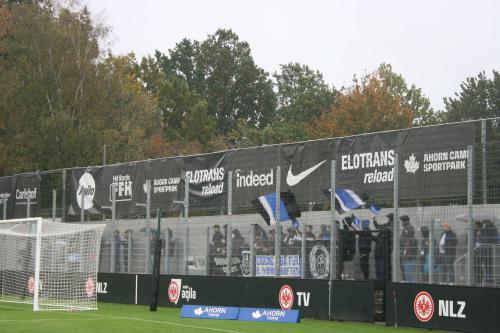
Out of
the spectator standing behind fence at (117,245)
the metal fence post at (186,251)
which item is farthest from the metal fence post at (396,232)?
the spectator standing behind fence at (117,245)

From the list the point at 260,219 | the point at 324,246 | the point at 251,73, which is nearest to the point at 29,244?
the point at 260,219

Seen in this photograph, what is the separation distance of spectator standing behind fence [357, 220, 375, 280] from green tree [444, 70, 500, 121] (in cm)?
4963

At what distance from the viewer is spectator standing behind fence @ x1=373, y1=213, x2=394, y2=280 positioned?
61.9 feet

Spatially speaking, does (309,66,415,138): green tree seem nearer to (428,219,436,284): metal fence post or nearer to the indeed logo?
the indeed logo

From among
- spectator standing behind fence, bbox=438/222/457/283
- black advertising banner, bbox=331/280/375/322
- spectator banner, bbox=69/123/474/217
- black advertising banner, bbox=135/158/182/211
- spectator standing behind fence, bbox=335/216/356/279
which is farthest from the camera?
black advertising banner, bbox=135/158/182/211

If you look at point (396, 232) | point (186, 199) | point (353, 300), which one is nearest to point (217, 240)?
point (186, 199)

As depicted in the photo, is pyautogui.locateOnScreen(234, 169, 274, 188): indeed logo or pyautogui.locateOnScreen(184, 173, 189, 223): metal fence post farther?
pyautogui.locateOnScreen(184, 173, 189, 223): metal fence post

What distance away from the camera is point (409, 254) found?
60.2 ft

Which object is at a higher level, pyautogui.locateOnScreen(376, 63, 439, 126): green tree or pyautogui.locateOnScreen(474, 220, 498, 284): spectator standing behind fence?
pyautogui.locateOnScreen(376, 63, 439, 126): green tree

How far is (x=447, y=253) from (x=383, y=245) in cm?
199

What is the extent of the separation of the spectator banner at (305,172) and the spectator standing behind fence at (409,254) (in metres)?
0.87

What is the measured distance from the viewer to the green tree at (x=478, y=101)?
6806cm

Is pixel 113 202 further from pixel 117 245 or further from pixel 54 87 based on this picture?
pixel 54 87

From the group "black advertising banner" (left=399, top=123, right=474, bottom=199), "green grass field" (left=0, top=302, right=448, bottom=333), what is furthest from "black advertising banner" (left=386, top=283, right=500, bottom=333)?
"black advertising banner" (left=399, top=123, right=474, bottom=199)
